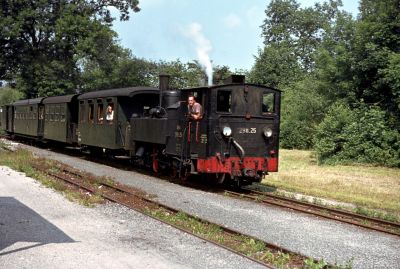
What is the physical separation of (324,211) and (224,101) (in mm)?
3893

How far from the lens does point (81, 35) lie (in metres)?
40.0

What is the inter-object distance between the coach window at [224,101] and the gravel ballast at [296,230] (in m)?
2.24

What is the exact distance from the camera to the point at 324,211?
11023 mm

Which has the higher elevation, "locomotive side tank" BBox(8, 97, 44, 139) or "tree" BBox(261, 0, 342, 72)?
"tree" BBox(261, 0, 342, 72)

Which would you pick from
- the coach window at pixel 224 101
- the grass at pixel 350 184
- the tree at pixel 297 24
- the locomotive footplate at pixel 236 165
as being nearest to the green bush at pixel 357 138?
the grass at pixel 350 184

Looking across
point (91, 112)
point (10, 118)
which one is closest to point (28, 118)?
point (10, 118)

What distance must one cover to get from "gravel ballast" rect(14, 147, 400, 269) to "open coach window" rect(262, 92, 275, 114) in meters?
2.80

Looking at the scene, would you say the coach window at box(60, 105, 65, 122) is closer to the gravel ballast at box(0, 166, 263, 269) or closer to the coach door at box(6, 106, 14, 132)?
the coach door at box(6, 106, 14, 132)

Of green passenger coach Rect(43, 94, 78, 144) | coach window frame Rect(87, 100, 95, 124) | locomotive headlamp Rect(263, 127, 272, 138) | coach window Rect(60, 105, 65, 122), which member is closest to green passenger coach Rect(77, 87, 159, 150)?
coach window frame Rect(87, 100, 95, 124)

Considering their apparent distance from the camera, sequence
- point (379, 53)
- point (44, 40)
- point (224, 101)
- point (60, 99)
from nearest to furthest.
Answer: point (224, 101) < point (379, 53) < point (60, 99) < point (44, 40)

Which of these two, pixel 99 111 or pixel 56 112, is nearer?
pixel 99 111

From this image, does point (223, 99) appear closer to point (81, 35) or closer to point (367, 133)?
point (367, 133)

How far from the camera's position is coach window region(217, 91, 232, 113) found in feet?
42.6

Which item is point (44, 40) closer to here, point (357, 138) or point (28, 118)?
point (28, 118)
